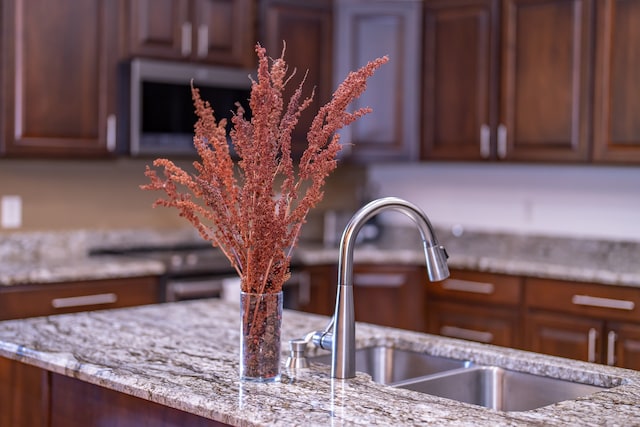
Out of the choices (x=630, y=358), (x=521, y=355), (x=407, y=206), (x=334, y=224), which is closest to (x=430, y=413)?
(x=407, y=206)

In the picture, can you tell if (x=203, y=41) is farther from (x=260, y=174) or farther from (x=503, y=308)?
(x=260, y=174)

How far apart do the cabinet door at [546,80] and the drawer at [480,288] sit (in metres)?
0.65

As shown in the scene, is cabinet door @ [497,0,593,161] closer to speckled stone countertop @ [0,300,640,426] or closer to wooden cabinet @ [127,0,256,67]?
wooden cabinet @ [127,0,256,67]

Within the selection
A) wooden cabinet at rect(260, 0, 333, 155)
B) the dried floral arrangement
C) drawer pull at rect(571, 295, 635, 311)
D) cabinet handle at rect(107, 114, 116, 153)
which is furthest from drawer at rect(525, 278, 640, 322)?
the dried floral arrangement

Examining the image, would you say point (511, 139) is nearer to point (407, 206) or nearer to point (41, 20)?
point (41, 20)

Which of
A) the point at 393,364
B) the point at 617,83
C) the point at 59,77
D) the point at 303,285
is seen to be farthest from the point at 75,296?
the point at 617,83

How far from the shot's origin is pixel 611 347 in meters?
3.64

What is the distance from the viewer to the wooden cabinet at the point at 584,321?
3598mm

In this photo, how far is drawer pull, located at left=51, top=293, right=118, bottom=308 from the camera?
3504 mm

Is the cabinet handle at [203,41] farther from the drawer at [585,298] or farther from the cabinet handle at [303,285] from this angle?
the drawer at [585,298]

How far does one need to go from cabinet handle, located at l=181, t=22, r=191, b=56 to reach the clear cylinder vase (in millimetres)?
2636

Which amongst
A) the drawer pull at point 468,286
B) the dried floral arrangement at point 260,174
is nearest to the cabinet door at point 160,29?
the drawer pull at point 468,286

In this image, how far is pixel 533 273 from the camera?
3910 millimetres

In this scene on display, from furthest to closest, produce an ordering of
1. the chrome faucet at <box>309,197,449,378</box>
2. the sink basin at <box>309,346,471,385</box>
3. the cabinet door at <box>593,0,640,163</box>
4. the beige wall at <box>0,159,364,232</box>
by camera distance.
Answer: the beige wall at <box>0,159,364,232</box> < the cabinet door at <box>593,0,640,163</box> < the sink basin at <box>309,346,471,385</box> < the chrome faucet at <box>309,197,449,378</box>
